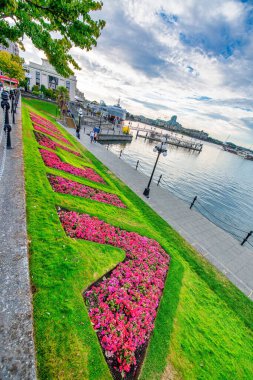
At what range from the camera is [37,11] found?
5062 millimetres

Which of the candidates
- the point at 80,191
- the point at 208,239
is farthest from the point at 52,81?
the point at 208,239

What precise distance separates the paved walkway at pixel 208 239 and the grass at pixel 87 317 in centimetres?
112

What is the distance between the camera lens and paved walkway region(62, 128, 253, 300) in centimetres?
843

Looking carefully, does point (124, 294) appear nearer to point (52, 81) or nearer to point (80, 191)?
point (80, 191)

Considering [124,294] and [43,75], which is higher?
[43,75]

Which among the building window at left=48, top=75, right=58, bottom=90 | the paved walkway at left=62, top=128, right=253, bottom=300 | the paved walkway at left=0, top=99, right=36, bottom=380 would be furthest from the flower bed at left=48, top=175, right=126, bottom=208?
the building window at left=48, top=75, right=58, bottom=90

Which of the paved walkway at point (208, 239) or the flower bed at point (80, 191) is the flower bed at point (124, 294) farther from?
the paved walkway at point (208, 239)

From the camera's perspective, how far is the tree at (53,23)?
16.6 ft

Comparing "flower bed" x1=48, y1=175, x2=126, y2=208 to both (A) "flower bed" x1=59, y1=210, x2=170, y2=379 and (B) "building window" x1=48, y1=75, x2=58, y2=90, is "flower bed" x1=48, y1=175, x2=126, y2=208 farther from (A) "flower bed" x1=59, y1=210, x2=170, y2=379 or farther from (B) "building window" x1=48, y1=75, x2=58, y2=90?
(B) "building window" x1=48, y1=75, x2=58, y2=90

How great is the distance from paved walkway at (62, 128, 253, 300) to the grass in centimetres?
112

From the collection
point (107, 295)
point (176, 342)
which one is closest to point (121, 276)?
point (107, 295)

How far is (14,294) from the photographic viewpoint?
3164 millimetres

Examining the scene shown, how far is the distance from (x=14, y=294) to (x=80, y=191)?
667cm

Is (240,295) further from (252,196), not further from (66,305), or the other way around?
(252,196)
